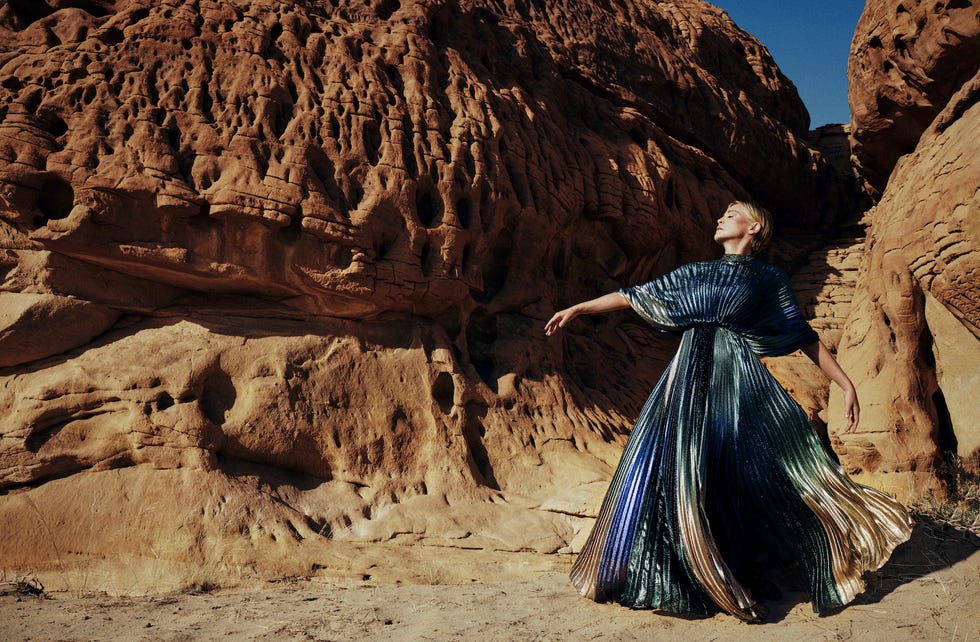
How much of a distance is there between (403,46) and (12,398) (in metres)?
4.49

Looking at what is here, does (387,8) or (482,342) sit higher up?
(387,8)

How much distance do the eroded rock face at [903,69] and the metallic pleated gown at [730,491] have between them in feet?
15.5

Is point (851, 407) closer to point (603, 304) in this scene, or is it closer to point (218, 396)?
point (603, 304)

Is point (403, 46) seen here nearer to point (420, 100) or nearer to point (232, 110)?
point (420, 100)

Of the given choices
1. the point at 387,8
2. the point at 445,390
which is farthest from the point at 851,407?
the point at 387,8

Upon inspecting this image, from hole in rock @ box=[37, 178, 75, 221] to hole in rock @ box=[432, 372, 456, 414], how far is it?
3.11 metres

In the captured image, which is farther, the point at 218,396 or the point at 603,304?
the point at 218,396

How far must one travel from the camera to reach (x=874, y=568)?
3.30 meters

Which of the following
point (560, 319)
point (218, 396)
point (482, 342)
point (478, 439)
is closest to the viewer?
point (560, 319)

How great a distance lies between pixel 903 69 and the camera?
7551 mm

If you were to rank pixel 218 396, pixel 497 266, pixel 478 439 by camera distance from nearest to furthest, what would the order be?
1. pixel 218 396
2. pixel 478 439
3. pixel 497 266

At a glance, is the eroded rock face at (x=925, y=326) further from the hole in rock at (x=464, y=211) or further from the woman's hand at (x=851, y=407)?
the hole in rock at (x=464, y=211)

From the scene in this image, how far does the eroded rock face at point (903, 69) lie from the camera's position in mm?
6875

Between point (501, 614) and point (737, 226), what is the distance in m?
2.19
